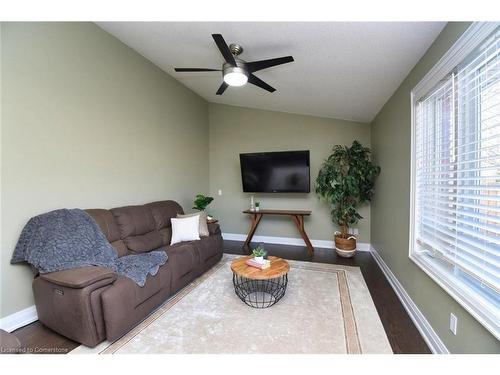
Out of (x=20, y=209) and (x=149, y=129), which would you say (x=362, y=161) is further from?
(x=20, y=209)

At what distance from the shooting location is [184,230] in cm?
312

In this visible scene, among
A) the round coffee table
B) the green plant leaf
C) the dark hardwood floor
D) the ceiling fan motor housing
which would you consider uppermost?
the ceiling fan motor housing

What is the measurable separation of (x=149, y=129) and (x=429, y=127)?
350 centimetres

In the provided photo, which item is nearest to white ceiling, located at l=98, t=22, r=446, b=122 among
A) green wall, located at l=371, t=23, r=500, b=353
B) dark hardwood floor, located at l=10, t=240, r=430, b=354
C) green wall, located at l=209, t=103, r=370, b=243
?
green wall, located at l=371, t=23, r=500, b=353

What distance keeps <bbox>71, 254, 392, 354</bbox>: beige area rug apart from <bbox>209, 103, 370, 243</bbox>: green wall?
6.11ft

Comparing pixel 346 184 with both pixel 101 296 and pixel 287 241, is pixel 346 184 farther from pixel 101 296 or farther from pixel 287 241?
pixel 101 296

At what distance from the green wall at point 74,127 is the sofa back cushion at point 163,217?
0.91 ft

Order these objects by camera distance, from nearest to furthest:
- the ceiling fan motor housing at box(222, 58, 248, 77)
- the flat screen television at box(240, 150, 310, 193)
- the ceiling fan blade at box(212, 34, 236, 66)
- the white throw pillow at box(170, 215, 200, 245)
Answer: the ceiling fan blade at box(212, 34, 236, 66) < the ceiling fan motor housing at box(222, 58, 248, 77) < the white throw pillow at box(170, 215, 200, 245) < the flat screen television at box(240, 150, 310, 193)

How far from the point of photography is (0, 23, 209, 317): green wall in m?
1.94

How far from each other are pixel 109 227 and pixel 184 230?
91 centimetres

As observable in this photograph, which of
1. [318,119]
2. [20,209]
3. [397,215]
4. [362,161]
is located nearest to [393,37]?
[397,215]

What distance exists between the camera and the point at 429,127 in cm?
205

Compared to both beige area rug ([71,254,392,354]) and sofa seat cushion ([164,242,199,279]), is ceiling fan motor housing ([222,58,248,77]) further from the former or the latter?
beige area rug ([71,254,392,354])
